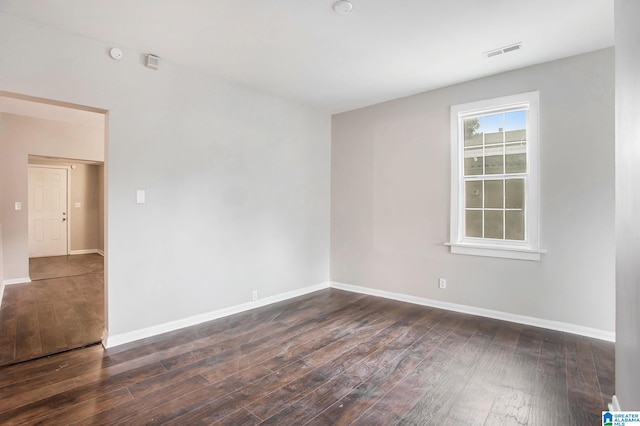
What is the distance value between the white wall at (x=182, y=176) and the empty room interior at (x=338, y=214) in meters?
0.02

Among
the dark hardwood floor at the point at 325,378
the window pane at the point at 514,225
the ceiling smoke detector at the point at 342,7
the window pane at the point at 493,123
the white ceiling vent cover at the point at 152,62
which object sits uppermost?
the ceiling smoke detector at the point at 342,7

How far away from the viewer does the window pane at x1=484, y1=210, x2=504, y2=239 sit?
12.2 feet

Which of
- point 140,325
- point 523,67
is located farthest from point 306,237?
point 523,67

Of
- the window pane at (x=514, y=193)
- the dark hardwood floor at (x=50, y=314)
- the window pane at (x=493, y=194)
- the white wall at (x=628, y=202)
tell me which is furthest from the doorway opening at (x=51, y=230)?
the window pane at (x=514, y=193)

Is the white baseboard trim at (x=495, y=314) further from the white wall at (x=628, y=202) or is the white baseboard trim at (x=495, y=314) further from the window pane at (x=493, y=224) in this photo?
the white wall at (x=628, y=202)

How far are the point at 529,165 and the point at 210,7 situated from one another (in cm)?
350

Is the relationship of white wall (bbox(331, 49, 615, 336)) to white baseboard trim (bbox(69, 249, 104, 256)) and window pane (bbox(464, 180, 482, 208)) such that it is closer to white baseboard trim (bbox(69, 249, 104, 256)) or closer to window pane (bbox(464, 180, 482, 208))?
window pane (bbox(464, 180, 482, 208))

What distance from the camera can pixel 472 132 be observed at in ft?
12.9

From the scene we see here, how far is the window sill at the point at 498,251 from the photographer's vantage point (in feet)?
11.2

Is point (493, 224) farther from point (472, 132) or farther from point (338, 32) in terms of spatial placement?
point (338, 32)

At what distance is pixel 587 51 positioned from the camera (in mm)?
3096

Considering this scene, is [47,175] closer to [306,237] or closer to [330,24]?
[306,237]

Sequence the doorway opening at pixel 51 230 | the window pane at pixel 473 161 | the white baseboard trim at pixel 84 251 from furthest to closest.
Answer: the white baseboard trim at pixel 84 251 → the window pane at pixel 473 161 → the doorway opening at pixel 51 230

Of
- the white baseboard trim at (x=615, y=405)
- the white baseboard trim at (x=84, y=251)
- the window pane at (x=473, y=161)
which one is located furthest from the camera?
the white baseboard trim at (x=84, y=251)
